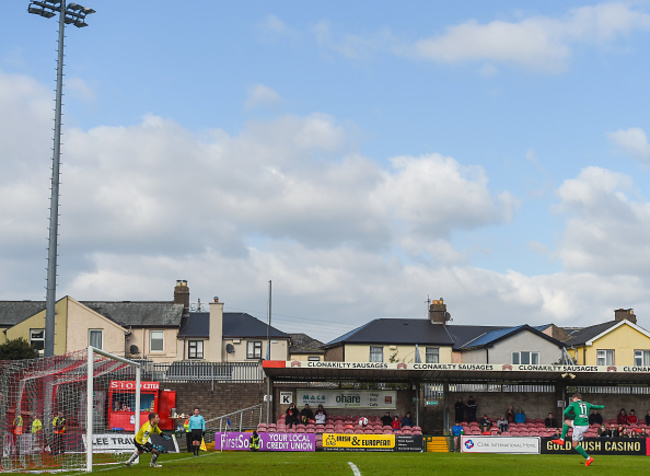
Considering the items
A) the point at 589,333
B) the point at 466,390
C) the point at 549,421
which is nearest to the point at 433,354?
Result: the point at 589,333

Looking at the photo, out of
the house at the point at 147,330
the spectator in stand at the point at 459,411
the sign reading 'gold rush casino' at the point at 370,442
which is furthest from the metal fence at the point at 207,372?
the house at the point at 147,330

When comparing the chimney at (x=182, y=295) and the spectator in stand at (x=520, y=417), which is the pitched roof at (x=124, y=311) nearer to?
the chimney at (x=182, y=295)

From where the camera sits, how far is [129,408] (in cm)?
3941

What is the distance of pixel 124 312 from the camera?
231ft

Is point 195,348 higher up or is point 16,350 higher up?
point 195,348

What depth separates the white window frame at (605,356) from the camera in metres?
63.9

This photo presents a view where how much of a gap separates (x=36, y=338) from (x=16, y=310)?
5235mm

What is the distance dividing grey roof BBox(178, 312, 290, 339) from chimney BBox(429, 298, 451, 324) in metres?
12.4

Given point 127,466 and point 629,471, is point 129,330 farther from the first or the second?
point 629,471

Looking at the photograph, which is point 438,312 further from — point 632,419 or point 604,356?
point 632,419

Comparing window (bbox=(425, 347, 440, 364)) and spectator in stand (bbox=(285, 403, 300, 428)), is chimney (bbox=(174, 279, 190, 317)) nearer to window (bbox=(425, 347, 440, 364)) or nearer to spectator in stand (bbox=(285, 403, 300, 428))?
window (bbox=(425, 347, 440, 364))

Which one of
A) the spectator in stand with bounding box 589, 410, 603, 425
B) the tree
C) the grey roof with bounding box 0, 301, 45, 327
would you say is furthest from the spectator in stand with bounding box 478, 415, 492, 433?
the grey roof with bounding box 0, 301, 45, 327

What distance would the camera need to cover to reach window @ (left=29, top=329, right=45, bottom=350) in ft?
220

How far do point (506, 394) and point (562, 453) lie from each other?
332 inches
